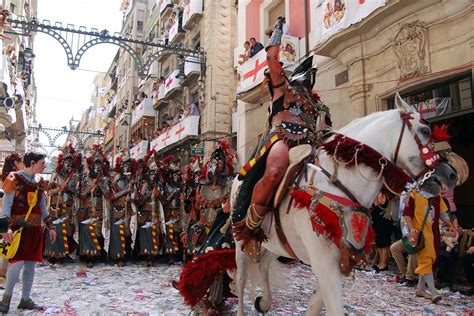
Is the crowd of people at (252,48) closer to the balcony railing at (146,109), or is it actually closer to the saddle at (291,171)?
the saddle at (291,171)

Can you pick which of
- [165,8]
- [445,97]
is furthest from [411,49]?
[165,8]

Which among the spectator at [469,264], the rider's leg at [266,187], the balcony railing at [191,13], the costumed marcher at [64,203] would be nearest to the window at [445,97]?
the spectator at [469,264]

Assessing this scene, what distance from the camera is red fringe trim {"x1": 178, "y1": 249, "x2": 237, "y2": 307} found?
4258 millimetres

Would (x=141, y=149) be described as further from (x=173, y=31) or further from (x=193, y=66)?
(x=193, y=66)

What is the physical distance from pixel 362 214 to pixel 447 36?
20.8ft

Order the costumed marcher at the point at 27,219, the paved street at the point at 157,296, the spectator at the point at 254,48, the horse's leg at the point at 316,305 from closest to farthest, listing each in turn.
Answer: the horse's leg at the point at 316,305, the costumed marcher at the point at 27,219, the paved street at the point at 157,296, the spectator at the point at 254,48

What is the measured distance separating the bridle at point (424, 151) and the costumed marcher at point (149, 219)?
6876 mm

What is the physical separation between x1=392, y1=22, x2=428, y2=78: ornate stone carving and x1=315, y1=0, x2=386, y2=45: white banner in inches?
34.7

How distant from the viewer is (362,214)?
9.43ft

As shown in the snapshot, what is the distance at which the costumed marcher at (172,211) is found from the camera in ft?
29.6

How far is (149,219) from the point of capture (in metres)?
9.12

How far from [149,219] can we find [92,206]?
1.33m

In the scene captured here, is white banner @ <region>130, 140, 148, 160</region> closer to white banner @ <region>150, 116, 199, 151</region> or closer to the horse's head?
white banner @ <region>150, 116, 199, 151</region>

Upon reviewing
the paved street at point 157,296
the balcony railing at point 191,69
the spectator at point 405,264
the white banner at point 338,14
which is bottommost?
the paved street at point 157,296
